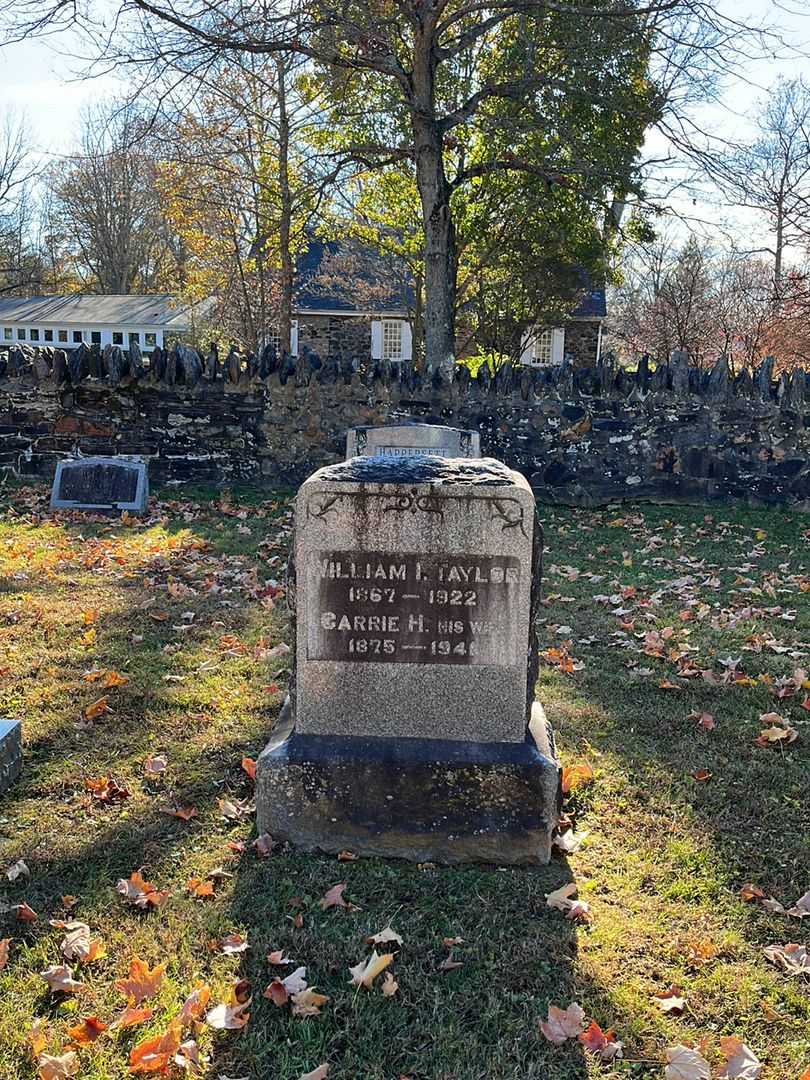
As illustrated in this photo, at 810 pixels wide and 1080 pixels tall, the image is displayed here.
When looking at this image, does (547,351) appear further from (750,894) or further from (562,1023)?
(562,1023)

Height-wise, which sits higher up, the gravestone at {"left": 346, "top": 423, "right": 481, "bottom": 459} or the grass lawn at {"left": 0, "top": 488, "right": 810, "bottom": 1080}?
the gravestone at {"left": 346, "top": 423, "right": 481, "bottom": 459}

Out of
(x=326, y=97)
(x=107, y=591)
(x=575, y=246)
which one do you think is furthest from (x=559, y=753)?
(x=575, y=246)

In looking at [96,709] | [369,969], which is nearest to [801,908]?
[369,969]

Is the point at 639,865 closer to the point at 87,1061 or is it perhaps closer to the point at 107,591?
the point at 87,1061

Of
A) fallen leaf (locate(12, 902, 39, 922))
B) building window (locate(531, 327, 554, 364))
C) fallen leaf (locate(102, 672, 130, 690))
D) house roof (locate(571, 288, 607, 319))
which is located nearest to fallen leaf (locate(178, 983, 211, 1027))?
fallen leaf (locate(12, 902, 39, 922))

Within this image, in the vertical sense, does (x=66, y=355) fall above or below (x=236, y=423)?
above

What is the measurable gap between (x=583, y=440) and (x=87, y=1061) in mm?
10372

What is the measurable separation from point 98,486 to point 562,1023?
921 cm

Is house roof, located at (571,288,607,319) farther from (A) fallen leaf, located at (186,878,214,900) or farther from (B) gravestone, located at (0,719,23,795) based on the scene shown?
(A) fallen leaf, located at (186,878,214,900)

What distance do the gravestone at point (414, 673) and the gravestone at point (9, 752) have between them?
129cm

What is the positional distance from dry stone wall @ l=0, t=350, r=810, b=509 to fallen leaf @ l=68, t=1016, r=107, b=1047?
9875mm

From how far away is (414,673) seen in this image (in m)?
3.84

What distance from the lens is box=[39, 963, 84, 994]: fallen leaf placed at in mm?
2902

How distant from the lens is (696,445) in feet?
38.7
